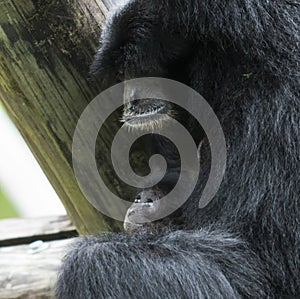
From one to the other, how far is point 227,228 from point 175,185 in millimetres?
515

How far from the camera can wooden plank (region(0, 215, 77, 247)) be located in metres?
5.13

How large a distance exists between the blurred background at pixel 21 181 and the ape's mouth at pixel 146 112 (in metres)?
4.30

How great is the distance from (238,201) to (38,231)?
2101mm

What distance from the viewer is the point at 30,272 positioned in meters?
4.71

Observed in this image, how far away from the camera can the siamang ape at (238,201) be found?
330cm

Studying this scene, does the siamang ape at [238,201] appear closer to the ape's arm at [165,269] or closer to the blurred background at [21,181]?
the ape's arm at [165,269]

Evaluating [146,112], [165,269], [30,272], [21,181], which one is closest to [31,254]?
[30,272]

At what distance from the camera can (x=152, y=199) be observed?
383 cm

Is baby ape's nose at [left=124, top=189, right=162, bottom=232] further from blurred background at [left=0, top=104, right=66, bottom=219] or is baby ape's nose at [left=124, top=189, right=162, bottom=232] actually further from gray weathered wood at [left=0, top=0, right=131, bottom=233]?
blurred background at [left=0, top=104, right=66, bottom=219]

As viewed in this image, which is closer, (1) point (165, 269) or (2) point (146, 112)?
(1) point (165, 269)

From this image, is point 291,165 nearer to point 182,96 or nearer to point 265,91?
point 265,91

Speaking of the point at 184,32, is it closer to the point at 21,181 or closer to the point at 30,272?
the point at 30,272

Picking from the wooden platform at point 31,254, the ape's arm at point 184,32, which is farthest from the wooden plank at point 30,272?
the ape's arm at point 184,32

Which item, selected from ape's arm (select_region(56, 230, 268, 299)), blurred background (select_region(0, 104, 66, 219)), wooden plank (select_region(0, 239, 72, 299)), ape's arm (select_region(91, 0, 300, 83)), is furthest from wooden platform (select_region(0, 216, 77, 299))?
blurred background (select_region(0, 104, 66, 219))
